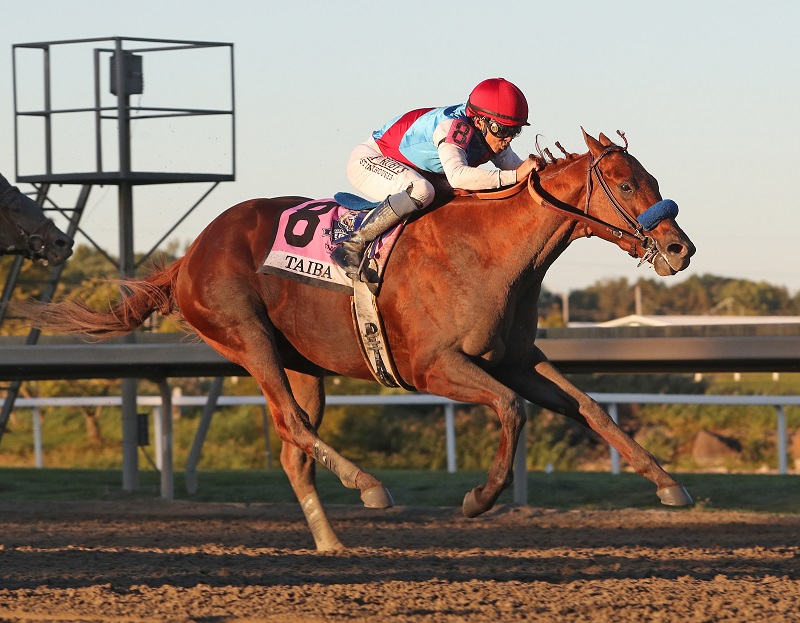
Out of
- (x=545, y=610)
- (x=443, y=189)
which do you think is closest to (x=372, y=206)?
(x=443, y=189)

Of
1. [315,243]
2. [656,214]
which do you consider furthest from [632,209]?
[315,243]

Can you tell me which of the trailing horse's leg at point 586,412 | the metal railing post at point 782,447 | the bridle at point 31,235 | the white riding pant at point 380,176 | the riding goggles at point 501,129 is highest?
the riding goggles at point 501,129

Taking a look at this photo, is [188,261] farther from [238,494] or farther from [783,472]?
[783,472]

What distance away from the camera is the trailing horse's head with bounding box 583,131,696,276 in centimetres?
587

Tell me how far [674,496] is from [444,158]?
1.82 meters

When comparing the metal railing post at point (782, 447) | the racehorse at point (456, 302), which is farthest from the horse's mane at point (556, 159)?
the metal railing post at point (782, 447)

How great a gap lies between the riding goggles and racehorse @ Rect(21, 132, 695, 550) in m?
0.28

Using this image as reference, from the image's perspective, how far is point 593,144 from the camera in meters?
6.20

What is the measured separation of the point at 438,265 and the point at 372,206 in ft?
1.91

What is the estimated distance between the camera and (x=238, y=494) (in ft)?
39.2

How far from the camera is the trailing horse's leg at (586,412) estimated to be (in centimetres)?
607

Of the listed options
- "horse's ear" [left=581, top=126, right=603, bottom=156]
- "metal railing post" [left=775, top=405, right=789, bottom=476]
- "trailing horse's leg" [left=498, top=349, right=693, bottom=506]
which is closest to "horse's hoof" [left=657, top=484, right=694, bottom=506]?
"trailing horse's leg" [left=498, top=349, right=693, bottom=506]

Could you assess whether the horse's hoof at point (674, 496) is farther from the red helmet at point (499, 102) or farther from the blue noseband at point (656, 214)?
the red helmet at point (499, 102)

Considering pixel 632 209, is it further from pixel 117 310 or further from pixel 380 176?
pixel 117 310
